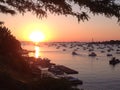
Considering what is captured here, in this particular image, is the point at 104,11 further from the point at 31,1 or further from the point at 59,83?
the point at 59,83

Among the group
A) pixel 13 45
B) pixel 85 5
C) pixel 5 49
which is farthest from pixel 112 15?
pixel 13 45

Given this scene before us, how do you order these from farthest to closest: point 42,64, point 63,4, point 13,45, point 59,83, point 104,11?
point 42,64, point 13,45, point 59,83, point 63,4, point 104,11

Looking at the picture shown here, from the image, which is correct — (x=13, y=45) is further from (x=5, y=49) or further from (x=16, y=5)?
(x=16, y=5)

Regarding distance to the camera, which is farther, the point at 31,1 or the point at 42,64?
the point at 42,64

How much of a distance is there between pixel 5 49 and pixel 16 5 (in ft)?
42.6

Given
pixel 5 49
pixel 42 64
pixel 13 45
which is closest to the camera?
pixel 5 49

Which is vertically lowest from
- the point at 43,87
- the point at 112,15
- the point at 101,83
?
the point at 101,83

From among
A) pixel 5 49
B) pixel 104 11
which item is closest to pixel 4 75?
pixel 104 11

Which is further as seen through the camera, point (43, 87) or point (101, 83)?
point (101, 83)

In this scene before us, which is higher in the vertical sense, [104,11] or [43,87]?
[104,11]

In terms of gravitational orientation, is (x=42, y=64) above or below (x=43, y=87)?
below

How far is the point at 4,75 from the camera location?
1015 cm

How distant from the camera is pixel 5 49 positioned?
19.9 meters

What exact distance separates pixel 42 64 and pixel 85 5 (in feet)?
255
